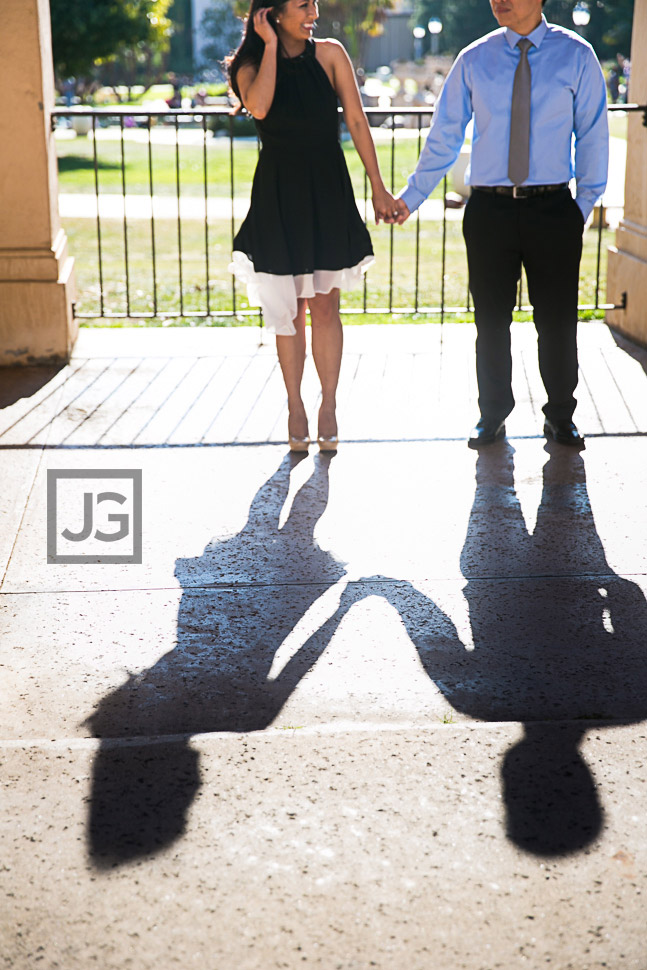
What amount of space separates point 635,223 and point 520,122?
8.98 ft

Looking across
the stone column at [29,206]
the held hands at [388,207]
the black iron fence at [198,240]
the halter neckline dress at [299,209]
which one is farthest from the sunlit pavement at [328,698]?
the black iron fence at [198,240]

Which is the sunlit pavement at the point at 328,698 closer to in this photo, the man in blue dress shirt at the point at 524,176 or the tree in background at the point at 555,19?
the man in blue dress shirt at the point at 524,176

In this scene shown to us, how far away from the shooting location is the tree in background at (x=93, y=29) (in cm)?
3105

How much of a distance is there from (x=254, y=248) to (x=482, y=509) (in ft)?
4.93

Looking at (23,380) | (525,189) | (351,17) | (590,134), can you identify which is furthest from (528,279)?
(351,17)

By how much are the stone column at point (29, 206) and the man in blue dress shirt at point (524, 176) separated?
2.43 meters

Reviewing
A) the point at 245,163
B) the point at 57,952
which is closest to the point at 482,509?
the point at 57,952

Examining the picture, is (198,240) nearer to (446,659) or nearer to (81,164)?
(446,659)

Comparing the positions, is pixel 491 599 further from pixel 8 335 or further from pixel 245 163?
pixel 245 163

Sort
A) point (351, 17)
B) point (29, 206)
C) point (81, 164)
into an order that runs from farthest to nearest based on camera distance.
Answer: point (351, 17) < point (81, 164) < point (29, 206)

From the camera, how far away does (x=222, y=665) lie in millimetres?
3316

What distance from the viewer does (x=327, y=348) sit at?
17.0 feet

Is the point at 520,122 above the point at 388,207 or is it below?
above

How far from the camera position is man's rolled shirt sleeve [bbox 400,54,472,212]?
4902 mm
